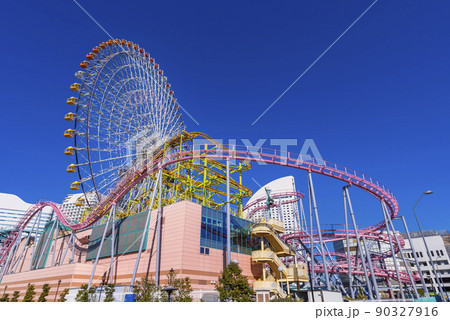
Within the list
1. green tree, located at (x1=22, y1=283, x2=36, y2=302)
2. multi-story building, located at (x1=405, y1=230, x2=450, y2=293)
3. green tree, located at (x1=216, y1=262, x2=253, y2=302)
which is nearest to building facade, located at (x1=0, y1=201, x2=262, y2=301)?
green tree, located at (x1=22, y1=283, x2=36, y2=302)

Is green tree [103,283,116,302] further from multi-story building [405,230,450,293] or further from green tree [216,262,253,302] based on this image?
multi-story building [405,230,450,293]

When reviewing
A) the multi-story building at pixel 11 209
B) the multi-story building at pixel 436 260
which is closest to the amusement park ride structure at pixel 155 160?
the multi-story building at pixel 436 260

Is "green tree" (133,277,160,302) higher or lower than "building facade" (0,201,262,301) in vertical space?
lower

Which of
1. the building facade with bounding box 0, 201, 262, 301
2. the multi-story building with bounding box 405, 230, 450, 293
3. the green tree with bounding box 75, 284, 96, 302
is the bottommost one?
the green tree with bounding box 75, 284, 96, 302

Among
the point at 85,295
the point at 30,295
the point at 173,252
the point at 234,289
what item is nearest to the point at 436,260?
the point at 173,252

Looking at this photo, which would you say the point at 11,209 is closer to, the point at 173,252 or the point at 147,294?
the point at 173,252

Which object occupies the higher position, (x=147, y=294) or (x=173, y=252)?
(x=173, y=252)

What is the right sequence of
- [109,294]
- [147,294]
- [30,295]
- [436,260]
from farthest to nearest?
1. [436,260]
2. [30,295]
3. [109,294]
4. [147,294]

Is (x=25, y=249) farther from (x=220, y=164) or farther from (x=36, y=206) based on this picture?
(x=220, y=164)

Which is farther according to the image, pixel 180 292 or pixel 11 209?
pixel 11 209

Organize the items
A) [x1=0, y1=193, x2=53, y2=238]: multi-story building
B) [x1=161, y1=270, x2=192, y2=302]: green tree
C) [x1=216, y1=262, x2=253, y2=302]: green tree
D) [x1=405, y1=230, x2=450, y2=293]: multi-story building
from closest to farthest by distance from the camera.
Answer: [x1=161, y1=270, x2=192, y2=302]: green tree → [x1=216, y1=262, x2=253, y2=302]: green tree → [x1=405, y1=230, x2=450, y2=293]: multi-story building → [x1=0, y1=193, x2=53, y2=238]: multi-story building

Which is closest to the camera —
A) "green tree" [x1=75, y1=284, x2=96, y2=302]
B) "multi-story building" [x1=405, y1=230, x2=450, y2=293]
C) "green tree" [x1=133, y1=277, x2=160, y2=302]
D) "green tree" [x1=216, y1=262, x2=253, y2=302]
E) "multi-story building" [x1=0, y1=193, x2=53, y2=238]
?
"green tree" [x1=133, y1=277, x2=160, y2=302]

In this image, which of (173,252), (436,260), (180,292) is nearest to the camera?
(180,292)

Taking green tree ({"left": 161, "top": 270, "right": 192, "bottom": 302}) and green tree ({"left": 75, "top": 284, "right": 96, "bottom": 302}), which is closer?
green tree ({"left": 161, "top": 270, "right": 192, "bottom": 302})
